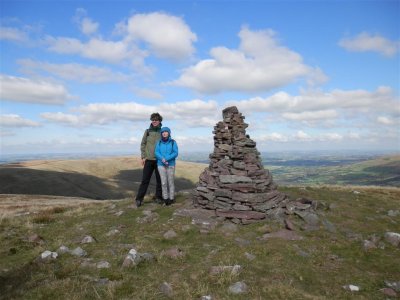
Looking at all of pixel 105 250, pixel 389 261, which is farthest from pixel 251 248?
pixel 105 250

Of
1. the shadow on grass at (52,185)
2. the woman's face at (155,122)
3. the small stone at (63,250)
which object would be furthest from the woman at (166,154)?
the shadow on grass at (52,185)

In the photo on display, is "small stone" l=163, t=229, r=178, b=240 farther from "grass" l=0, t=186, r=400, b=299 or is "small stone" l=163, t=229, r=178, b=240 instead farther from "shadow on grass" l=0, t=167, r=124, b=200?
"shadow on grass" l=0, t=167, r=124, b=200

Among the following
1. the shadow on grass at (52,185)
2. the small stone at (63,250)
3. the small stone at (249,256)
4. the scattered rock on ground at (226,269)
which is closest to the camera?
the scattered rock on ground at (226,269)

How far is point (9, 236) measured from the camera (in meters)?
15.2

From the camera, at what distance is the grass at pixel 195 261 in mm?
9000

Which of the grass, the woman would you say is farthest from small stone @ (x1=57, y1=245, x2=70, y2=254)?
the woman

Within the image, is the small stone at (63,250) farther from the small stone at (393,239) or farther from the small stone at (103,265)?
the small stone at (393,239)

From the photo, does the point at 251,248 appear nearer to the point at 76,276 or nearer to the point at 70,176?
the point at 76,276

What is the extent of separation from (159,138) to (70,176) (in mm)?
111703

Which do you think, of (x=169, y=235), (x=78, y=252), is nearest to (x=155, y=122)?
(x=169, y=235)

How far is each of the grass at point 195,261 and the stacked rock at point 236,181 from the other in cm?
123

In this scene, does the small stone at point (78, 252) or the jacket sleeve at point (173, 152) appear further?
the jacket sleeve at point (173, 152)

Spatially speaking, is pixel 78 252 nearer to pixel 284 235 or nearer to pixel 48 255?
pixel 48 255

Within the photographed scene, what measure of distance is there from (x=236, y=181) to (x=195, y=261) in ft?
21.7
